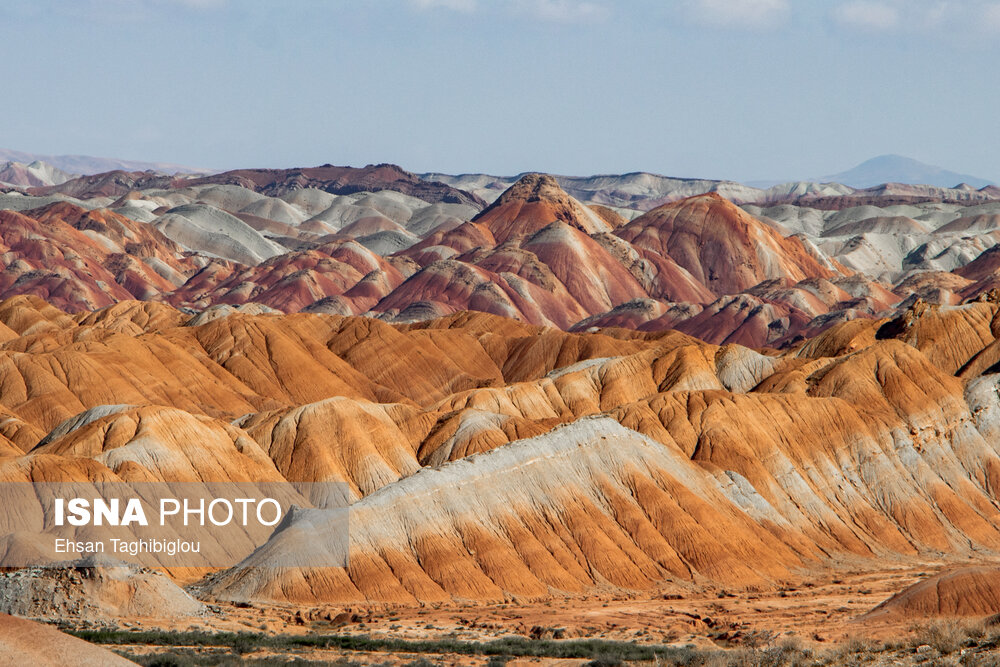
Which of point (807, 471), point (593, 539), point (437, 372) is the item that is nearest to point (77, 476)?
point (593, 539)

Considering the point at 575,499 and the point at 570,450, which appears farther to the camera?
the point at 570,450

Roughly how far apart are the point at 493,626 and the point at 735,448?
40.4 meters

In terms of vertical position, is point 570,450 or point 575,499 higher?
point 570,450

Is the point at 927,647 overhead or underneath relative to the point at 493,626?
overhead

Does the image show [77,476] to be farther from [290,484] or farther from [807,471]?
[807,471]

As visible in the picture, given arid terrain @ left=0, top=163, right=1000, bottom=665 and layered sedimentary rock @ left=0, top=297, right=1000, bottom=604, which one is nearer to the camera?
arid terrain @ left=0, top=163, right=1000, bottom=665

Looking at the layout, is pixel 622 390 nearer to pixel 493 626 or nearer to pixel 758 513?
pixel 758 513

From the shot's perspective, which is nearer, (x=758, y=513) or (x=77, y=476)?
(x=77, y=476)

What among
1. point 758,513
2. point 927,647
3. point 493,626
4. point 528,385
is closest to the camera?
point 927,647

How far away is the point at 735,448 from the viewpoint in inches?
3814

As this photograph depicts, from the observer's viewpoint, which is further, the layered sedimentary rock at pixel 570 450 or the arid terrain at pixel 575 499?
the layered sedimentary rock at pixel 570 450

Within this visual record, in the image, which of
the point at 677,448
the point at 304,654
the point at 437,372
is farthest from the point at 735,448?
the point at 437,372

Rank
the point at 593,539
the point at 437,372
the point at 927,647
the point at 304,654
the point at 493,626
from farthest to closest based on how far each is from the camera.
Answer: the point at 437,372, the point at 593,539, the point at 493,626, the point at 304,654, the point at 927,647

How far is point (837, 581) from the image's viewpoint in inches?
3127
